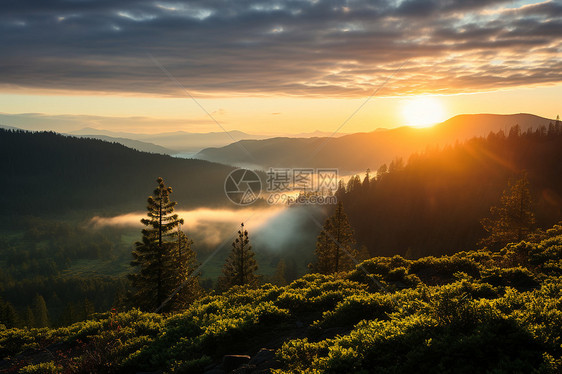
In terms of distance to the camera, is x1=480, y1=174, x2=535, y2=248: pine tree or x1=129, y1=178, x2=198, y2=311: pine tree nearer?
x1=129, y1=178, x2=198, y2=311: pine tree

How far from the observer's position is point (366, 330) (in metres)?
8.15

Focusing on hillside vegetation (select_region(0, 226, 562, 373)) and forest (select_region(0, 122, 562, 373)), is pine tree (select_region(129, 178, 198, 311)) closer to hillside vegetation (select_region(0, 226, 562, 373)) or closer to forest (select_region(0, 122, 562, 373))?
forest (select_region(0, 122, 562, 373))

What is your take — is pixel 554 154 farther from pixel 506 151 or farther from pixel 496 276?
pixel 496 276

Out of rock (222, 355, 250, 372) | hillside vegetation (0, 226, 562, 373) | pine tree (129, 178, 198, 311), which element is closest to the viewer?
hillside vegetation (0, 226, 562, 373)

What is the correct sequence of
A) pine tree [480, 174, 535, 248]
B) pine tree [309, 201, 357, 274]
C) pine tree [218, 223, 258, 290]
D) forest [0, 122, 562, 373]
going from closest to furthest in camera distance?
forest [0, 122, 562, 373] < pine tree [480, 174, 535, 248] < pine tree [218, 223, 258, 290] < pine tree [309, 201, 357, 274]

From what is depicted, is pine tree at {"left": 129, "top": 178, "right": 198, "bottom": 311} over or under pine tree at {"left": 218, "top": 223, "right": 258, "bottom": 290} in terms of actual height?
over

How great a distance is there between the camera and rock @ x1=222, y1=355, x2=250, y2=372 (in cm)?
891

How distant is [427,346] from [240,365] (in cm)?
477

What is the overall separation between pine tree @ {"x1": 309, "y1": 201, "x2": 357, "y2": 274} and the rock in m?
41.2

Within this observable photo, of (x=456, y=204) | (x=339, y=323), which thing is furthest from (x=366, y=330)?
(x=456, y=204)

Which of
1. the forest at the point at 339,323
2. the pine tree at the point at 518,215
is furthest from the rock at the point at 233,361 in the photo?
the pine tree at the point at 518,215

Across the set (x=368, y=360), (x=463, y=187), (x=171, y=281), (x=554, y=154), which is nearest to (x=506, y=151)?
(x=554, y=154)

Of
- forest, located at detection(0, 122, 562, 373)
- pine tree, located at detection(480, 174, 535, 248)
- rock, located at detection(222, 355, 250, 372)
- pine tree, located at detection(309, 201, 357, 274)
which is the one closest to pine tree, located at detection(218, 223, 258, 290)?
pine tree, located at detection(309, 201, 357, 274)

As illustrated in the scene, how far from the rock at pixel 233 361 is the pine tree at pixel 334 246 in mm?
41249
